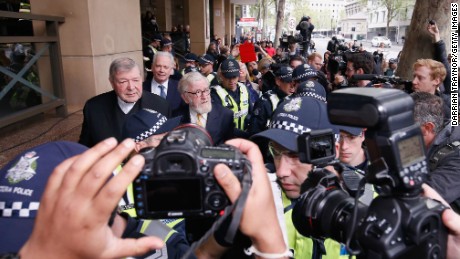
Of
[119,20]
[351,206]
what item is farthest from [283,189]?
[119,20]

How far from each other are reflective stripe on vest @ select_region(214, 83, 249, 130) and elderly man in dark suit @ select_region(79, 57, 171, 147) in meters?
1.32

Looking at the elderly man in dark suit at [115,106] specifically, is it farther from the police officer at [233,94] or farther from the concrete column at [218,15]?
the concrete column at [218,15]

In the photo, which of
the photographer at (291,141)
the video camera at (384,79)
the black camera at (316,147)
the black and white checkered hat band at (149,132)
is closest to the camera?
the black camera at (316,147)

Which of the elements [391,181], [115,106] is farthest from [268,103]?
[391,181]

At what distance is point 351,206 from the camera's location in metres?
1.18

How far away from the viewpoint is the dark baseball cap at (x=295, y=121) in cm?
181

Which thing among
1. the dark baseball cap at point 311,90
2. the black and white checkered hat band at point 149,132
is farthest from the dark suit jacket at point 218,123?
the black and white checkered hat band at point 149,132

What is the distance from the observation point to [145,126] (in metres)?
2.18

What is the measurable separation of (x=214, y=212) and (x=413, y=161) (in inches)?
22.0

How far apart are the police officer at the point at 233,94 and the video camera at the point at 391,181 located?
350cm

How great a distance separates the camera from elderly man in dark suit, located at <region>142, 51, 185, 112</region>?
4.61 m

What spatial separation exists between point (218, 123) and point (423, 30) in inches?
156

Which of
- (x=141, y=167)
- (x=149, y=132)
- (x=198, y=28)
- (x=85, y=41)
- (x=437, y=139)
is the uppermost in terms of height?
(x=198, y=28)

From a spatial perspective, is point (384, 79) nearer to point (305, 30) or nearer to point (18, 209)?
point (18, 209)
